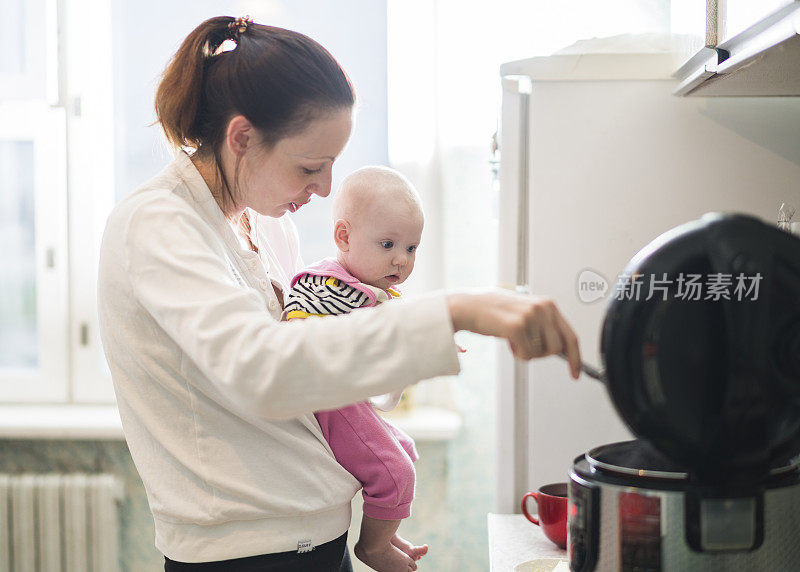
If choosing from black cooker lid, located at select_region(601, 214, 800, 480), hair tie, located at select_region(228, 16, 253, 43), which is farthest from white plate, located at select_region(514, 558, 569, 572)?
hair tie, located at select_region(228, 16, 253, 43)

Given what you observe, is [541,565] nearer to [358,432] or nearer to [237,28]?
[358,432]

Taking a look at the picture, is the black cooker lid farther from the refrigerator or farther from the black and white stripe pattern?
the refrigerator

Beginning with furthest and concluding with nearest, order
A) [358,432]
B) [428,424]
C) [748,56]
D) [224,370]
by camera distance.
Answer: [428,424] → [358,432] → [748,56] → [224,370]

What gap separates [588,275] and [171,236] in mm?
834

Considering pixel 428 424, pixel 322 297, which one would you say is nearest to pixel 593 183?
pixel 322 297

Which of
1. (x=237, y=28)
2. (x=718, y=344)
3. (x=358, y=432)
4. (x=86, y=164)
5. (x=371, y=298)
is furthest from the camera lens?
(x=86, y=164)

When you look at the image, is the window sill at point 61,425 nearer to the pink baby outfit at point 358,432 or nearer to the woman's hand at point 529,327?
the pink baby outfit at point 358,432

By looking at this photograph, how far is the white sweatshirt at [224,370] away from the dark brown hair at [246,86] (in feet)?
0.24

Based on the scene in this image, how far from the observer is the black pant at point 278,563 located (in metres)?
1.03

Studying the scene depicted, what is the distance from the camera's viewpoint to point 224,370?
0.76 metres

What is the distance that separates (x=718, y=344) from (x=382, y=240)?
78 centimetres

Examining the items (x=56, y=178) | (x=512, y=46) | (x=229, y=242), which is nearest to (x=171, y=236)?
(x=229, y=242)

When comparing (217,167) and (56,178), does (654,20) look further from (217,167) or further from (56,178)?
(56,178)

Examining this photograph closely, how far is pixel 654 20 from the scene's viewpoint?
7.65 feet
